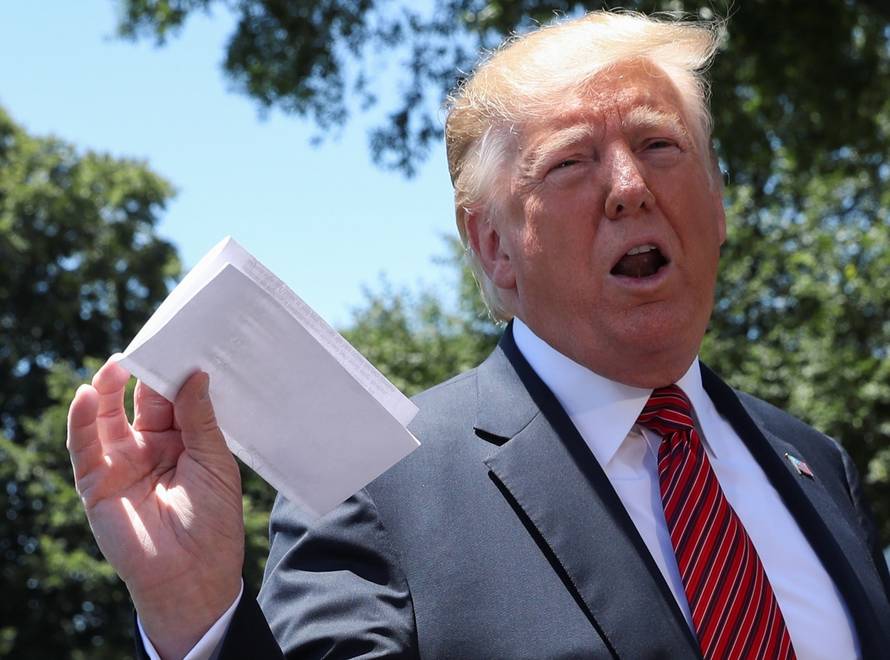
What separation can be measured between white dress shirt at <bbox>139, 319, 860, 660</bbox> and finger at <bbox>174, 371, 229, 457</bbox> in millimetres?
851

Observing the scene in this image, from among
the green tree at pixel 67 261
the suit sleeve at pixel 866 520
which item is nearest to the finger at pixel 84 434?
the suit sleeve at pixel 866 520

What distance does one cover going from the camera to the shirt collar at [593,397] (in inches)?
95.6

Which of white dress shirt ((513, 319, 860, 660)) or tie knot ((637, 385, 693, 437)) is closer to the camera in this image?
white dress shirt ((513, 319, 860, 660))

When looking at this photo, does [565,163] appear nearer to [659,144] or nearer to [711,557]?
[659,144]

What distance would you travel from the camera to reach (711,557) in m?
2.26

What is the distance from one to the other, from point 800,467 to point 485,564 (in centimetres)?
94

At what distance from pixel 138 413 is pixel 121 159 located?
2807cm

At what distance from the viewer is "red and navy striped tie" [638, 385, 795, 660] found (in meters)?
2.19

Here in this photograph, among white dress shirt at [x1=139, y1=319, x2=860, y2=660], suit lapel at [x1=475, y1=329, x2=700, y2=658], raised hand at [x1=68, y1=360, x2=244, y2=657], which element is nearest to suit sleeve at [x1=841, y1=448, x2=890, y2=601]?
white dress shirt at [x1=139, y1=319, x2=860, y2=660]

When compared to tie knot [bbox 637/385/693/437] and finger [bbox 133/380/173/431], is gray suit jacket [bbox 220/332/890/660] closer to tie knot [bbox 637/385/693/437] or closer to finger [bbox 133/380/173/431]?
tie knot [bbox 637/385/693/437]

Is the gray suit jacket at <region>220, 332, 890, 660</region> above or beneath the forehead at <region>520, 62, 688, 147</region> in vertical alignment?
beneath

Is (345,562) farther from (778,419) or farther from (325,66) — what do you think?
(325,66)

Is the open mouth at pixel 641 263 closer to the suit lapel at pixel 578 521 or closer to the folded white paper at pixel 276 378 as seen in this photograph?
Answer: the suit lapel at pixel 578 521

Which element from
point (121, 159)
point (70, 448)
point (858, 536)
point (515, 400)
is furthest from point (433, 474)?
point (121, 159)
